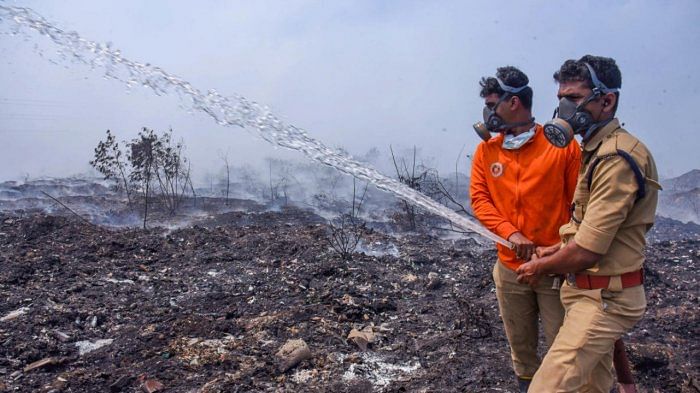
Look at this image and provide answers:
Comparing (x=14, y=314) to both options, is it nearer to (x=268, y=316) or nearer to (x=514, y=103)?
(x=268, y=316)

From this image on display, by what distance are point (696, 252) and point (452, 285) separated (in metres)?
3.82

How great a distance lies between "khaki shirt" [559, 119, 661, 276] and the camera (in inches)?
Answer: 94.1

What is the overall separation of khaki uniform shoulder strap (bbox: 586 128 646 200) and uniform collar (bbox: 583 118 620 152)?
0.03 metres

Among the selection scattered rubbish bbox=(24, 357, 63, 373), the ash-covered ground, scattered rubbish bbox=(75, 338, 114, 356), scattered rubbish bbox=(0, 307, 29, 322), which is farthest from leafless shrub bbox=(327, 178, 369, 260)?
scattered rubbish bbox=(24, 357, 63, 373)

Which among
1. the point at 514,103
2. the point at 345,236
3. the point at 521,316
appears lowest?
the point at 345,236

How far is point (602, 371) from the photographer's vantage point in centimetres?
267

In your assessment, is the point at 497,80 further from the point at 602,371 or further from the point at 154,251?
the point at 154,251

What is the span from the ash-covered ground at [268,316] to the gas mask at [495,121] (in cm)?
179

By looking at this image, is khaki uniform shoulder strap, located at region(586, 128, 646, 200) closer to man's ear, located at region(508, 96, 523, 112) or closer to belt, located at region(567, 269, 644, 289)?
belt, located at region(567, 269, 644, 289)

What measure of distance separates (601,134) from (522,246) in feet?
2.36

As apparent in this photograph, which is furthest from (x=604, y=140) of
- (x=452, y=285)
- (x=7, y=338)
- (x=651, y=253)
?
(x=651, y=253)

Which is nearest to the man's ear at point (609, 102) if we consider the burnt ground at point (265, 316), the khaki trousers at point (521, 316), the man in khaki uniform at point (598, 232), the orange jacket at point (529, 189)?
the man in khaki uniform at point (598, 232)

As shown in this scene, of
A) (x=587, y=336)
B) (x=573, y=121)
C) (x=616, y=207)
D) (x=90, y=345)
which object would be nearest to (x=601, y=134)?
(x=573, y=121)

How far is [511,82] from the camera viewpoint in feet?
10.8
